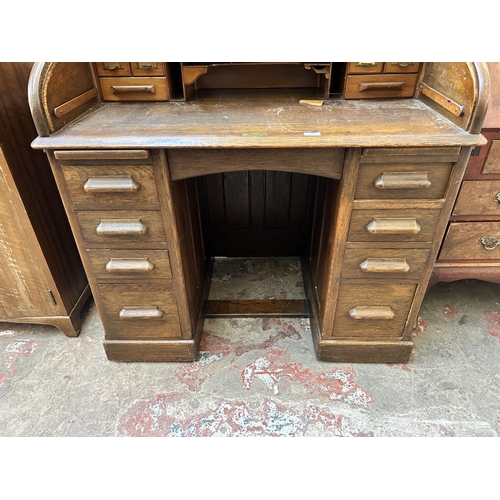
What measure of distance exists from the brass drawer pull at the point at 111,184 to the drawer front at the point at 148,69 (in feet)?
1.69

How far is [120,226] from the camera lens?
50.1 inches

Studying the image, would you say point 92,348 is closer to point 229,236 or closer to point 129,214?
point 129,214

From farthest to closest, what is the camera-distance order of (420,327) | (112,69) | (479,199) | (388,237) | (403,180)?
(420,327), (479,199), (112,69), (388,237), (403,180)

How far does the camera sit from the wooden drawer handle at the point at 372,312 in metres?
1.48

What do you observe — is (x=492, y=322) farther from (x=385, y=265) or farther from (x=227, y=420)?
(x=227, y=420)

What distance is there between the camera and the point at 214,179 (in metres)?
1.99

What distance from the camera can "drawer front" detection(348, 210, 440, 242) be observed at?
4.12 ft

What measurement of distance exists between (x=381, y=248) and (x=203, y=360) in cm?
93

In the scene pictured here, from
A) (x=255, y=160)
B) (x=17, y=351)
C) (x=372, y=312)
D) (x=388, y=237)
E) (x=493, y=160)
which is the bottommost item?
(x=17, y=351)

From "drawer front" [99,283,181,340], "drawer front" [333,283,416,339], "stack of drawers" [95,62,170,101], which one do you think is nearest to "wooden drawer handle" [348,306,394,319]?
"drawer front" [333,283,416,339]

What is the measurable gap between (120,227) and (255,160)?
1.74ft

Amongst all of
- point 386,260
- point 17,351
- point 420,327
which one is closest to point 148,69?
point 386,260

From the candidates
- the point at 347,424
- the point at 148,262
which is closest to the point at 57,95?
the point at 148,262

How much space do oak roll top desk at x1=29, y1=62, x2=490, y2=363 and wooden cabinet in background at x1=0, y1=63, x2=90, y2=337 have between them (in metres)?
0.29
